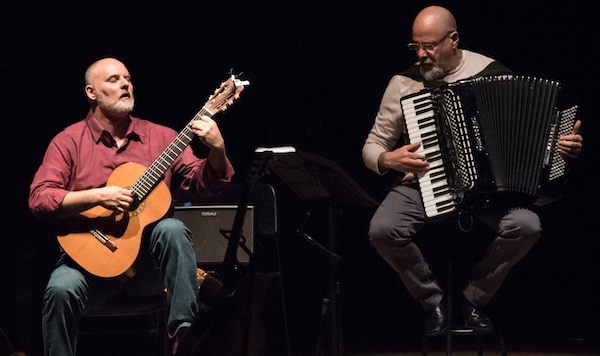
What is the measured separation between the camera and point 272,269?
4164 mm

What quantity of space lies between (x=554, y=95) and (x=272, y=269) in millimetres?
1656

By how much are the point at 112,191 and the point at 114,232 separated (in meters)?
0.18

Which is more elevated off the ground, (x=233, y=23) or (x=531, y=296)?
(x=233, y=23)

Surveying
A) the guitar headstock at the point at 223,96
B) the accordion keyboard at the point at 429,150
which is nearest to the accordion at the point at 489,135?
the accordion keyboard at the point at 429,150

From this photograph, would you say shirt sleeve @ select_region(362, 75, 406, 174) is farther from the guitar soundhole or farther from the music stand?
the guitar soundhole

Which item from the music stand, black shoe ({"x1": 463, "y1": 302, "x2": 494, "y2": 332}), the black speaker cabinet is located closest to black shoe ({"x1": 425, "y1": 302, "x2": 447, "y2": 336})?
black shoe ({"x1": 463, "y1": 302, "x2": 494, "y2": 332})

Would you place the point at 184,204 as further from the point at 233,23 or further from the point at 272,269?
the point at 233,23

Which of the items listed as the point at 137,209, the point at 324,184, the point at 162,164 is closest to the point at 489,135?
the point at 324,184

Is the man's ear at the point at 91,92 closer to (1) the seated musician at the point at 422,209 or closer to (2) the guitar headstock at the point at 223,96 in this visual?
(2) the guitar headstock at the point at 223,96

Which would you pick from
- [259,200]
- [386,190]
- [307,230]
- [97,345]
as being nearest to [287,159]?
[259,200]

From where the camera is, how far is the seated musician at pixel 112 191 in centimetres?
314

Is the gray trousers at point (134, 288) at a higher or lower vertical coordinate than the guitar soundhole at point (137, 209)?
lower

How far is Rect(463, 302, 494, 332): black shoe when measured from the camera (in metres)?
3.63

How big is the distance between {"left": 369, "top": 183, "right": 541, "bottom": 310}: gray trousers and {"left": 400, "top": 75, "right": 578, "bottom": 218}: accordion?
0.60 ft
